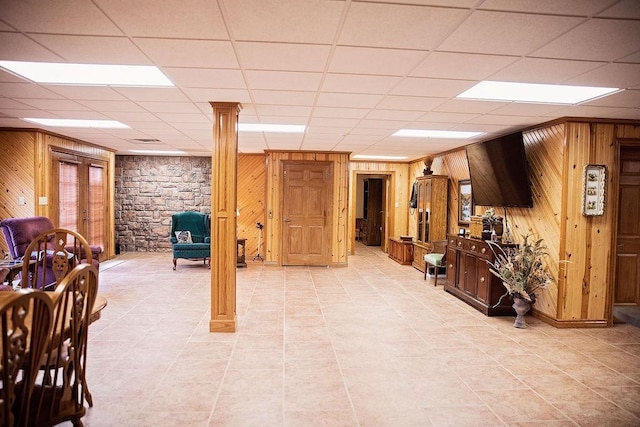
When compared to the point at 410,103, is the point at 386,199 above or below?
below

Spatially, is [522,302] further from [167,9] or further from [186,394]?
[167,9]

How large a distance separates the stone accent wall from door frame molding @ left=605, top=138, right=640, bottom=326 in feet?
25.8

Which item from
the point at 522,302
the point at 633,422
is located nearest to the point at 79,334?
the point at 633,422

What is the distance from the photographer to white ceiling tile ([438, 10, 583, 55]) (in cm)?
195

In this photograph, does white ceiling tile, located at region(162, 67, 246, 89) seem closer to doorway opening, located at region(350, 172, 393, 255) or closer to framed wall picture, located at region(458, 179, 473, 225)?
framed wall picture, located at region(458, 179, 473, 225)

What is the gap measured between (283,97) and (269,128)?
1786 millimetres

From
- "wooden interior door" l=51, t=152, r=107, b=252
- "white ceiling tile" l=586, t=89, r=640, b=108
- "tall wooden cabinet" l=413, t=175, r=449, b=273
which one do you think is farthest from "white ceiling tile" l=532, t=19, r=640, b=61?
"wooden interior door" l=51, t=152, r=107, b=252

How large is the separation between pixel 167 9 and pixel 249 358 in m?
2.70

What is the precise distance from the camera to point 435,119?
14.4 feet

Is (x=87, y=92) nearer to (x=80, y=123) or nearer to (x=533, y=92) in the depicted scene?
(x=80, y=123)

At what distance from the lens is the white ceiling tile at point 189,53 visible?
7.70 feet

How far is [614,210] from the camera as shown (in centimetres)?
434

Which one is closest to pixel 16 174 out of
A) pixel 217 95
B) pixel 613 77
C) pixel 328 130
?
pixel 217 95

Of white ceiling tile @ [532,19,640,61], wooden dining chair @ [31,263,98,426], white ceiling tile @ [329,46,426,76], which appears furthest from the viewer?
white ceiling tile @ [329,46,426,76]
